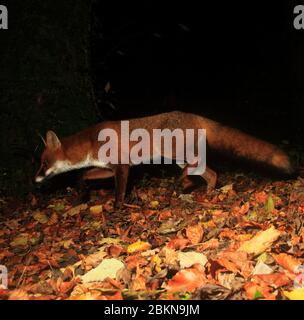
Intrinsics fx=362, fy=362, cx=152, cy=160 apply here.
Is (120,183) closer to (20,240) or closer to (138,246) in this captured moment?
(20,240)

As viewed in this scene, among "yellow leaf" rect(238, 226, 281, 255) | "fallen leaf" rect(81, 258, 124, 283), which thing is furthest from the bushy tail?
"fallen leaf" rect(81, 258, 124, 283)

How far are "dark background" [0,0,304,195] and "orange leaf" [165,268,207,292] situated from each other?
11.8 ft

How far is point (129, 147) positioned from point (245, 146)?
1552 millimetres

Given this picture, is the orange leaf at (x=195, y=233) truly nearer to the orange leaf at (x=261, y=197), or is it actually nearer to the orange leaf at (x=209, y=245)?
the orange leaf at (x=209, y=245)

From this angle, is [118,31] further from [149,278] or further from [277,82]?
[149,278]

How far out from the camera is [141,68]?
9219mm

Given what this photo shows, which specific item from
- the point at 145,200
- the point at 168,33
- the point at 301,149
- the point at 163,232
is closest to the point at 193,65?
the point at 168,33

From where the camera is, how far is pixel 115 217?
13.6ft

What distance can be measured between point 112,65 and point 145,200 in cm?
437

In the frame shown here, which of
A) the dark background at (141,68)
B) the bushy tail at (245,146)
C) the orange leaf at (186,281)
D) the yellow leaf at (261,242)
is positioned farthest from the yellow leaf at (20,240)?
the bushy tail at (245,146)

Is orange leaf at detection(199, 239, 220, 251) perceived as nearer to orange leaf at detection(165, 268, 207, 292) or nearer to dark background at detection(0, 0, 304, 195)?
orange leaf at detection(165, 268, 207, 292)

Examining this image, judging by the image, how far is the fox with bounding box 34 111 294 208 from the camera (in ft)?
14.5

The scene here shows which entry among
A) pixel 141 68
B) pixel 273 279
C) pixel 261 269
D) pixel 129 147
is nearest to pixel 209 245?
pixel 261 269
